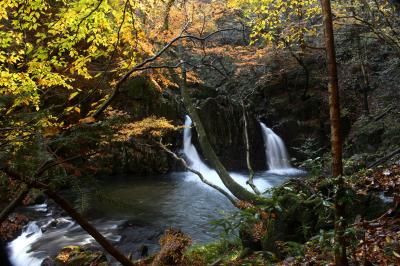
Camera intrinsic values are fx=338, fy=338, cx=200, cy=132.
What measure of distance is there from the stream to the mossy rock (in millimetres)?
1063

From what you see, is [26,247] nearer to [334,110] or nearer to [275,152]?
[334,110]

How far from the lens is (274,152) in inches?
838

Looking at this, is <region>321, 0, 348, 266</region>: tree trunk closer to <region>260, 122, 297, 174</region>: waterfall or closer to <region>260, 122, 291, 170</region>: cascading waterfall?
<region>260, 122, 297, 174</region>: waterfall

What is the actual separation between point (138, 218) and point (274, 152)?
11937 mm

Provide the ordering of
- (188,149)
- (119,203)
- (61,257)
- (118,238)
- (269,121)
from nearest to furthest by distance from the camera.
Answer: (119,203) < (61,257) < (118,238) < (188,149) < (269,121)

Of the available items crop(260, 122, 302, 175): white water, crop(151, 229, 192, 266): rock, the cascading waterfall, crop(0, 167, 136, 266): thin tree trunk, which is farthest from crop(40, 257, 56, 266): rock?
the cascading waterfall

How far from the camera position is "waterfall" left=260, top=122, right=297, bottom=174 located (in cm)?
2100

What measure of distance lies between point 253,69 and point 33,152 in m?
19.6

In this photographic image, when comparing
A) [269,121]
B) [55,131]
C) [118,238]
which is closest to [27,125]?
[55,131]

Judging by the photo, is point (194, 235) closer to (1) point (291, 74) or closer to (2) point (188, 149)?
(2) point (188, 149)

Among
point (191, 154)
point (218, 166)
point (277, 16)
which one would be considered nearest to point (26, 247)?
point (218, 166)

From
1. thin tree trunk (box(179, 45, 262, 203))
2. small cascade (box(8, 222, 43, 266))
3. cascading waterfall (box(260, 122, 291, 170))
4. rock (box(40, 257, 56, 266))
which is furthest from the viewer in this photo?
cascading waterfall (box(260, 122, 291, 170))

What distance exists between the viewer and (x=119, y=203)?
2439 millimetres

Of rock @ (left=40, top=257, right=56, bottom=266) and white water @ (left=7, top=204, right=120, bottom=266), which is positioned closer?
rock @ (left=40, top=257, right=56, bottom=266)
